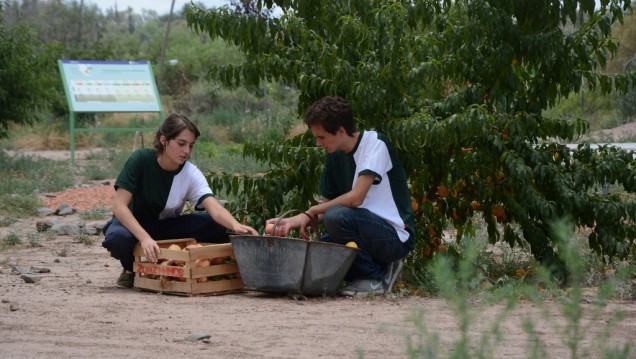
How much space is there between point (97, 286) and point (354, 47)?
2.26m

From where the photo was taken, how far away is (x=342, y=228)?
21.4 feet

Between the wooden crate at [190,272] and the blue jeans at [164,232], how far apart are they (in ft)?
0.32


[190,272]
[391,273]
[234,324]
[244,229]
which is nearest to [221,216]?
[244,229]

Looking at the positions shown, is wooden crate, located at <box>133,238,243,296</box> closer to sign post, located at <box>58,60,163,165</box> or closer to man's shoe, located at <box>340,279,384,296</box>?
man's shoe, located at <box>340,279,384,296</box>

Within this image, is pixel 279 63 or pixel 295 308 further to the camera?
pixel 279 63

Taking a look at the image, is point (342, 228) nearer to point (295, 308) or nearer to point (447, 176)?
point (295, 308)

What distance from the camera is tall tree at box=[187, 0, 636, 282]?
6852 mm

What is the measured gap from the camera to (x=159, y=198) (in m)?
7.00

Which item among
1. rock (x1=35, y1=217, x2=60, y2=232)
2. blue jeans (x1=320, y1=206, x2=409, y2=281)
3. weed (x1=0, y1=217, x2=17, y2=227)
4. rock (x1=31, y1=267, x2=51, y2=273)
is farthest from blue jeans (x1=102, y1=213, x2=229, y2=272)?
weed (x1=0, y1=217, x2=17, y2=227)

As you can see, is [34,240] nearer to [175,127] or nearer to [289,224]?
[175,127]

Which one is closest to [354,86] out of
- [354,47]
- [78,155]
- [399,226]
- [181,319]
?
[354,47]

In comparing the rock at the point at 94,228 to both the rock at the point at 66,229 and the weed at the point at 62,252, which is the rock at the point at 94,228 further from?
the weed at the point at 62,252

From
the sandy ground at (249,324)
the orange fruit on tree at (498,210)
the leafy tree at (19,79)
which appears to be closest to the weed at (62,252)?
the sandy ground at (249,324)

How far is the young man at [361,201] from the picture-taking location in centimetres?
646
